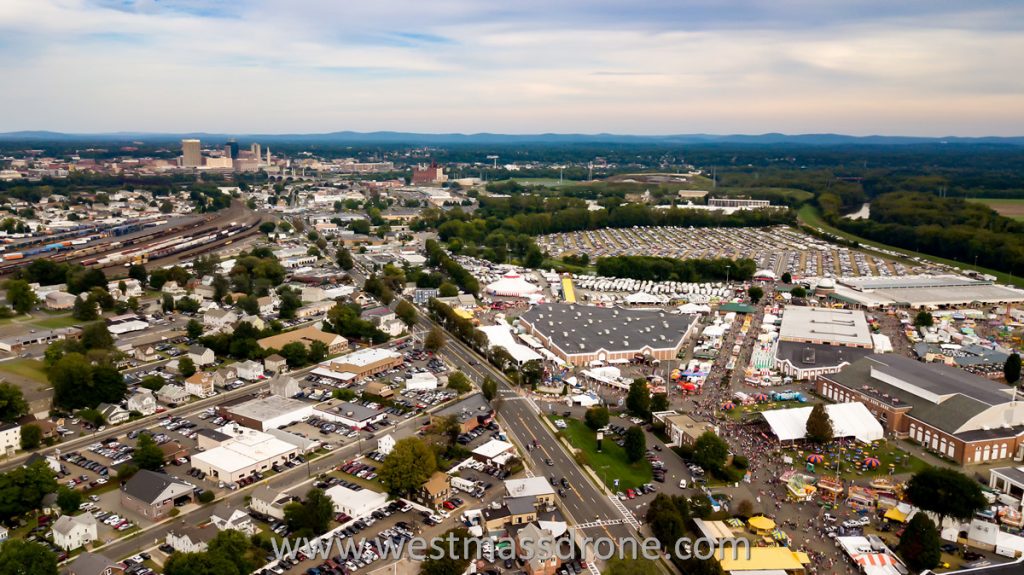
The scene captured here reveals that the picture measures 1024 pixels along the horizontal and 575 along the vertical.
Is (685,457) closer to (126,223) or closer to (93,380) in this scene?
(93,380)

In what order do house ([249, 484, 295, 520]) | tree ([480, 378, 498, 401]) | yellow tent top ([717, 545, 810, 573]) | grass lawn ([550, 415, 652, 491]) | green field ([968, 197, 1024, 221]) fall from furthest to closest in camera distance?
green field ([968, 197, 1024, 221]), tree ([480, 378, 498, 401]), grass lawn ([550, 415, 652, 491]), house ([249, 484, 295, 520]), yellow tent top ([717, 545, 810, 573])

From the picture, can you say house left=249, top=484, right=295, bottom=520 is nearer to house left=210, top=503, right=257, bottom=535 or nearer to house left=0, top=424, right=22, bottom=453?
house left=210, top=503, right=257, bottom=535

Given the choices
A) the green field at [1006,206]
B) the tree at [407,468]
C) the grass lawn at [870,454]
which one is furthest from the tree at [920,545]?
the green field at [1006,206]

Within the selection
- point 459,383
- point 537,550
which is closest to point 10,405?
point 459,383

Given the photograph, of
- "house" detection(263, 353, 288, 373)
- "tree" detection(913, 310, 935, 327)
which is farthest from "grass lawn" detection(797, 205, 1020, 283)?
"house" detection(263, 353, 288, 373)

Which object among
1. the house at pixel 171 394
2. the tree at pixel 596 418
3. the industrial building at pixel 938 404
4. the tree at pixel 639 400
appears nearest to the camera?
the industrial building at pixel 938 404

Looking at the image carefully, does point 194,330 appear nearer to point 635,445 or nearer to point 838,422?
point 635,445

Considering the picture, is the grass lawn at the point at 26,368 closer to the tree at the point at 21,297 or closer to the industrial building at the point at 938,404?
the tree at the point at 21,297
